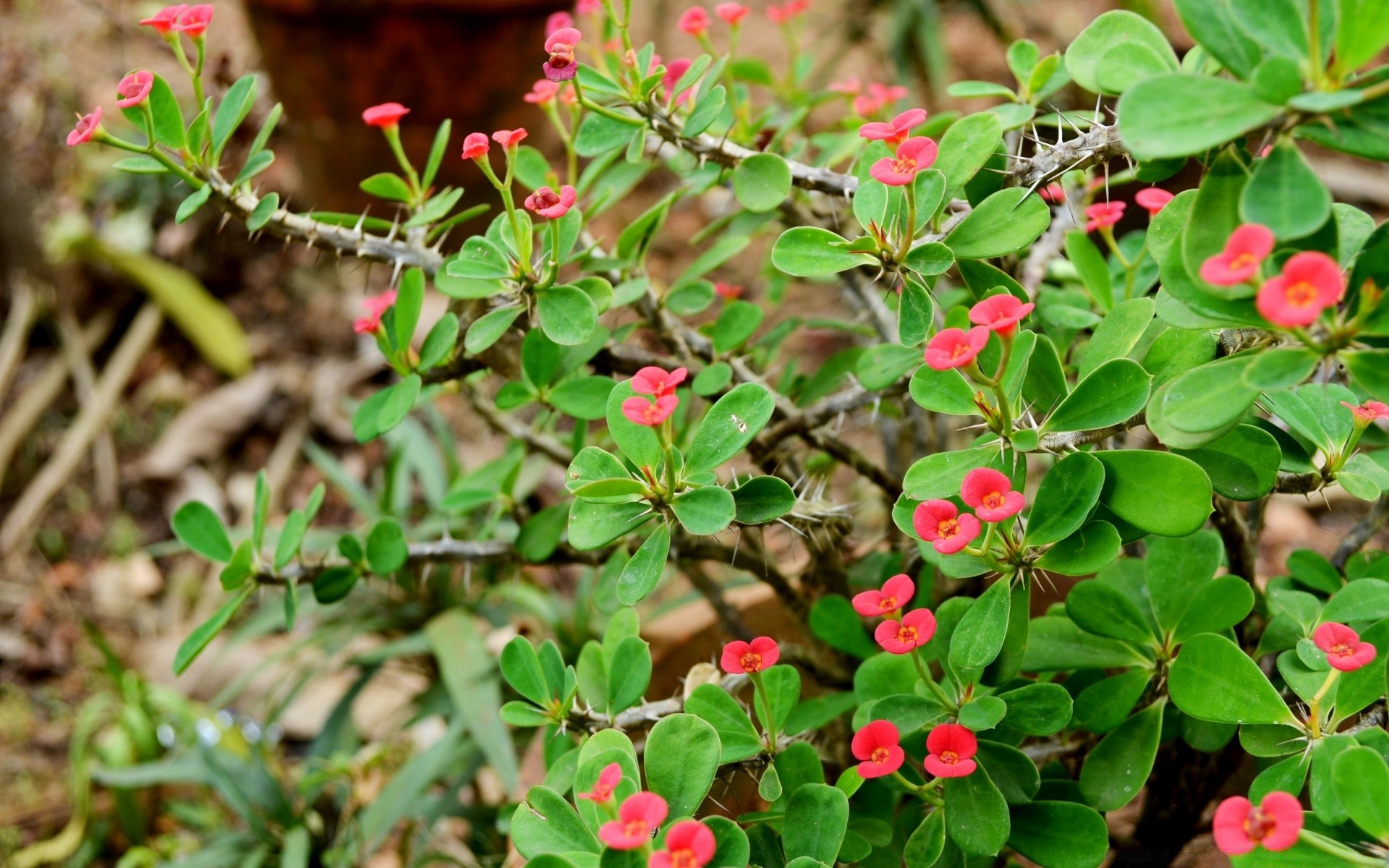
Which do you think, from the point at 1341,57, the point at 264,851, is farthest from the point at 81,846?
the point at 1341,57

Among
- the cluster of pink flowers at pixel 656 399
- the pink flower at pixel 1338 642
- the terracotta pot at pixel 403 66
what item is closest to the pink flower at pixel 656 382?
the cluster of pink flowers at pixel 656 399

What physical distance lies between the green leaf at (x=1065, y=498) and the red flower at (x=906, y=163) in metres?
0.21

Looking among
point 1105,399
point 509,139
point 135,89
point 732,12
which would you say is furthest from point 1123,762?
point 135,89

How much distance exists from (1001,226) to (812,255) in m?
0.13

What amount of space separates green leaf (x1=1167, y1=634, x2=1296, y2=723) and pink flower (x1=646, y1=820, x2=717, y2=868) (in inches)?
14.3

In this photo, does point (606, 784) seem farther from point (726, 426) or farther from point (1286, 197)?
point (1286, 197)

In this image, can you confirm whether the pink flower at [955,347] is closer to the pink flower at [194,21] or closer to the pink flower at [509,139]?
the pink flower at [509,139]

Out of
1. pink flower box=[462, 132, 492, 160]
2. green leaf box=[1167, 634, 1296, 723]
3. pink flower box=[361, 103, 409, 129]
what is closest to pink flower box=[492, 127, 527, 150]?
pink flower box=[462, 132, 492, 160]

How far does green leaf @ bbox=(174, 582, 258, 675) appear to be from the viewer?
1003 mm

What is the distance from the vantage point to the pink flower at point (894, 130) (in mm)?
754

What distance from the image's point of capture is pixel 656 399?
71cm

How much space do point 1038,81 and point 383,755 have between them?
4.58 feet

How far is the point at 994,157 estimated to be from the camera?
3.34 ft

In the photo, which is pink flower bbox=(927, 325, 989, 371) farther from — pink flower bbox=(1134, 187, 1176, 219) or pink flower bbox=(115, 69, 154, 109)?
pink flower bbox=(115, 69, 154, 109)
